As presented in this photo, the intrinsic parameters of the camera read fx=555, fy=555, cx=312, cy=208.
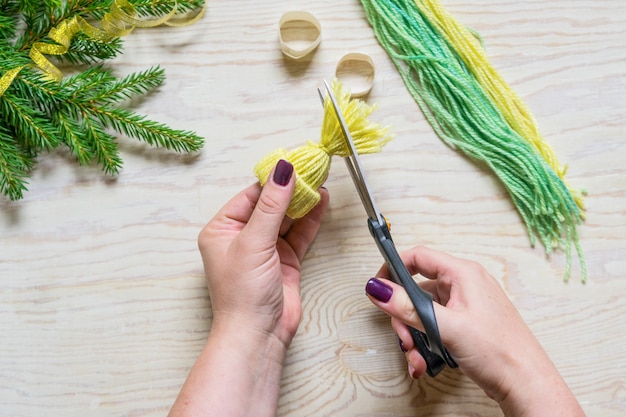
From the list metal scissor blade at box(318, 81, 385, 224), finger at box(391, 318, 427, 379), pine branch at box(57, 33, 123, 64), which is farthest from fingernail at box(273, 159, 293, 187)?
pine branch at box(57, 33, 123, 64)

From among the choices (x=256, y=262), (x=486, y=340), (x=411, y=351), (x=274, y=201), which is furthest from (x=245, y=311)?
(x=486, y=340)

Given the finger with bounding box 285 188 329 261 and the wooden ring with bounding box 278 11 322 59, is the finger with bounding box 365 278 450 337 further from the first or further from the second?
the wooden ring with bounding box 278 11 322 59

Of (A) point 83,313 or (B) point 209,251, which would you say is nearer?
(B) point 209,251

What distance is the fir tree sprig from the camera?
42.1 inches

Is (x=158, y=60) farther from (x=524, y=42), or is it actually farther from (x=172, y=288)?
(x=524, y=42)

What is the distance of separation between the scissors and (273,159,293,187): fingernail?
117mm

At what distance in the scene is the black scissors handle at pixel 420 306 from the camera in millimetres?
895

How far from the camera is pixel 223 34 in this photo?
3.78 ft

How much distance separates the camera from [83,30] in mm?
1094

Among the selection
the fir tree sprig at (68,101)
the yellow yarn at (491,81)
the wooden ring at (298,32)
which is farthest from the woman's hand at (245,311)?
the yellow yarn at (491,81)

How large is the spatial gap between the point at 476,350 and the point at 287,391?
39 centimetres

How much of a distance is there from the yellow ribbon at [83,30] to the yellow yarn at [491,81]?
1.75ft

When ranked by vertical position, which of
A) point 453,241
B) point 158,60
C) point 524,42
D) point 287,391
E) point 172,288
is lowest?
point 287,391

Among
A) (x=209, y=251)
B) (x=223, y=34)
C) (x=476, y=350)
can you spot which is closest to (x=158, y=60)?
(x=223, y=34)
